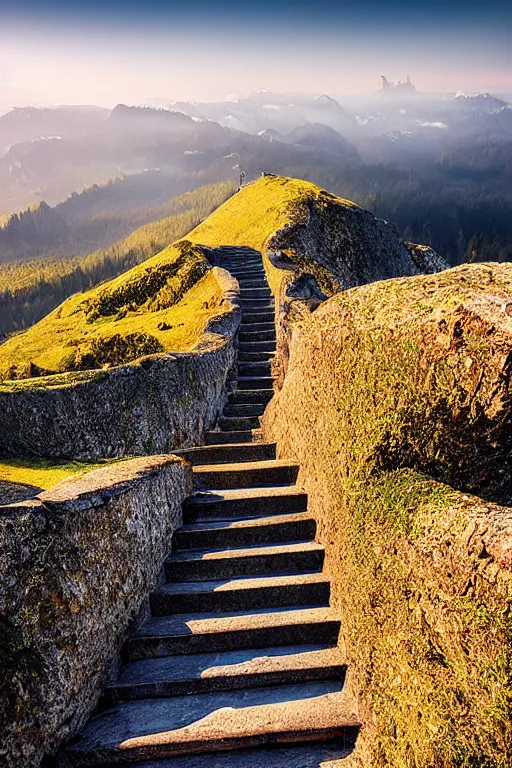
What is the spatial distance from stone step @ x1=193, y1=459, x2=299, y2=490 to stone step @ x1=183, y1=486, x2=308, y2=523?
1.74 feet

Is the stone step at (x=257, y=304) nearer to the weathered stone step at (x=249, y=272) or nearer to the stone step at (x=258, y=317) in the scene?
the stone step at (x=258, y=317)

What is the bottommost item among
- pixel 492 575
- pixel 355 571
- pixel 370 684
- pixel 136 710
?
pixel 136 710

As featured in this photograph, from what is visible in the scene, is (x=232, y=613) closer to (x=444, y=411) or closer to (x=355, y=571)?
(x=355, y=571)

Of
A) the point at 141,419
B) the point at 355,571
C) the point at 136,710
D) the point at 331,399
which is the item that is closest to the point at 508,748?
the point at 355,571

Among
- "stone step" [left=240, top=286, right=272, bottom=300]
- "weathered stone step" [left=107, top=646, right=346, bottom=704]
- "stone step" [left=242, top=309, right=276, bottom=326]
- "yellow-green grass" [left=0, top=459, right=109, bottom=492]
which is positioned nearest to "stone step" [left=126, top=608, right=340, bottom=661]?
"weathered stone step" [left=107, top=646, right=346, bottom=704]

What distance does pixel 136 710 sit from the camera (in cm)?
661

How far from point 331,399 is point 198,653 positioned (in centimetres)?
382

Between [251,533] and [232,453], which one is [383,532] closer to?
[251,533]

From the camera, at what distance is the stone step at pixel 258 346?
20.1 meters

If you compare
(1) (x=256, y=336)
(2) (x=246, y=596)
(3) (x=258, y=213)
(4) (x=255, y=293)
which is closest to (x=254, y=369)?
(1) (x=256, y=336)

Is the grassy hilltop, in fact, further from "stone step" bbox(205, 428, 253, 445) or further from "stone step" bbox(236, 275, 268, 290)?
"stone step" bbox(205, 428, 253, 445)

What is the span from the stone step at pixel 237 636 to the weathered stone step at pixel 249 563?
90cm

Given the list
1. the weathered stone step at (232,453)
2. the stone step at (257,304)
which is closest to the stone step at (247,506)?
the weathered stone step at (232,453)

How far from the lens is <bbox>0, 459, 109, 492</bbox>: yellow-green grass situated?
395 inches
